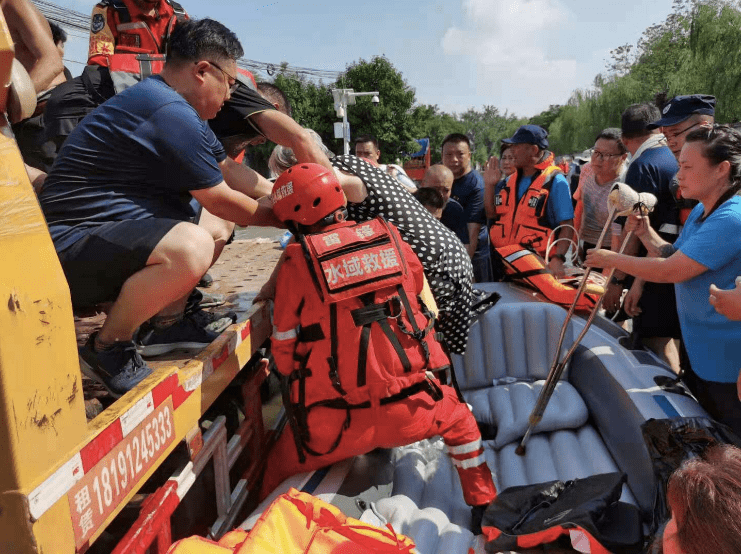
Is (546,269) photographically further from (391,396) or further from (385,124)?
(385,124)

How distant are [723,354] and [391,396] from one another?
1.44m

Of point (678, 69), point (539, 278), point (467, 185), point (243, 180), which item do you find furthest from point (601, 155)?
point (678, 69)

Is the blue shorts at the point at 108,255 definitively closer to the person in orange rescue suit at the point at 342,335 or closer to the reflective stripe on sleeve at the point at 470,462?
the person in orange rescue suit at the point at 342,335

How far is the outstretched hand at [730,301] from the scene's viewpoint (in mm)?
1965

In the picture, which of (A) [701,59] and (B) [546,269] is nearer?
(B) [546,269]

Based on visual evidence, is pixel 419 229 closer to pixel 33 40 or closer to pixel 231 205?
pixel 231 205

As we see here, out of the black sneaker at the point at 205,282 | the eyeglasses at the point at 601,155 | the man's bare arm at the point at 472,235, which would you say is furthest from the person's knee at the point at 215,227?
the eyeglasses at the point at 601,155

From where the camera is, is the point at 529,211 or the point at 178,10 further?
the point at 529,211

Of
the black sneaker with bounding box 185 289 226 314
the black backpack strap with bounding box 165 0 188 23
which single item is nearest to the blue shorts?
the black sneaker with bounding box 185 289 226 314

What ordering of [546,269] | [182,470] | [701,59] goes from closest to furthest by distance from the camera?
[182,470], [546,269], [701,59]

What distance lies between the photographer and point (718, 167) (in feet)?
7.84

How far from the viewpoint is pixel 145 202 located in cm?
213

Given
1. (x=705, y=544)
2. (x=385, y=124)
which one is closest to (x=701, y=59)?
(x=385, y=124)

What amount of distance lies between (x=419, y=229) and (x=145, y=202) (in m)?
1.37
